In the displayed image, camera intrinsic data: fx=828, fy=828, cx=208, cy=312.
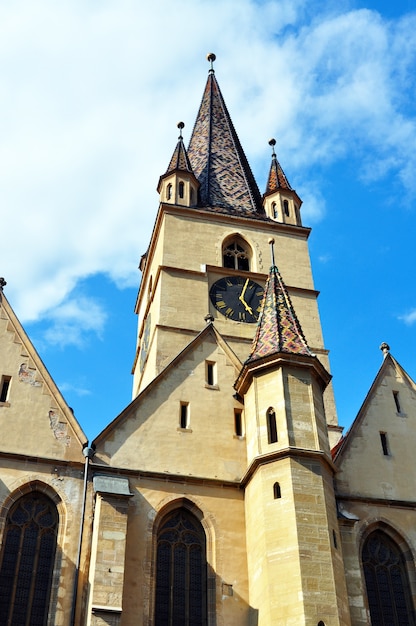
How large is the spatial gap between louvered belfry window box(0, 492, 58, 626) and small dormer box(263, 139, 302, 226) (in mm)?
16751

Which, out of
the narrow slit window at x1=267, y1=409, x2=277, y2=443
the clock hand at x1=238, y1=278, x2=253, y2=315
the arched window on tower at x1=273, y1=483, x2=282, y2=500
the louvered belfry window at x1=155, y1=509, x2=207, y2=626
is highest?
the clock hand at x1=238, y1=278, x2=253, y2=315

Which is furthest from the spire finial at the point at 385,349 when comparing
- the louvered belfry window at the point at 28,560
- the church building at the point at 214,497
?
the louvered belfry window at the point at 28,560

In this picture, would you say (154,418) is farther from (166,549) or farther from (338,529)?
(338,529)

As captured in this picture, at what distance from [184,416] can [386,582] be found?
4962 mm

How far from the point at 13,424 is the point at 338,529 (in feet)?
20.8

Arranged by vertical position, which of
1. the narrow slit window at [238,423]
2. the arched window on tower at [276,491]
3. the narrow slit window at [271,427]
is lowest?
the arched window on tower at [276,491]

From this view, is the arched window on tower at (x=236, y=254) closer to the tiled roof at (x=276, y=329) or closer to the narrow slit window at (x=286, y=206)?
the narrow slit window at (x=286, y=206)

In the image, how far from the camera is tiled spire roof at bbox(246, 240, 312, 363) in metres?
16.6

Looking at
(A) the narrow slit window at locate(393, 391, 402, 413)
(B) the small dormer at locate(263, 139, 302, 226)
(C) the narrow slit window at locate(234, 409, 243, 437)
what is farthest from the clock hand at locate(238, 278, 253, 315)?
(C) the narrow slit window at locate(234, 409, 243, 437)

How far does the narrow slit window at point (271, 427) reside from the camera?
1551cm

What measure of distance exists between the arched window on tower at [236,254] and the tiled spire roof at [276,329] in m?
7.54

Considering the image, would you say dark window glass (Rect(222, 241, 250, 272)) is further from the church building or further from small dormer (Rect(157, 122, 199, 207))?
the church building

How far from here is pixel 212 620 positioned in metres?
14.0

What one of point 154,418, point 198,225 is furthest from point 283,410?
point 198,225
